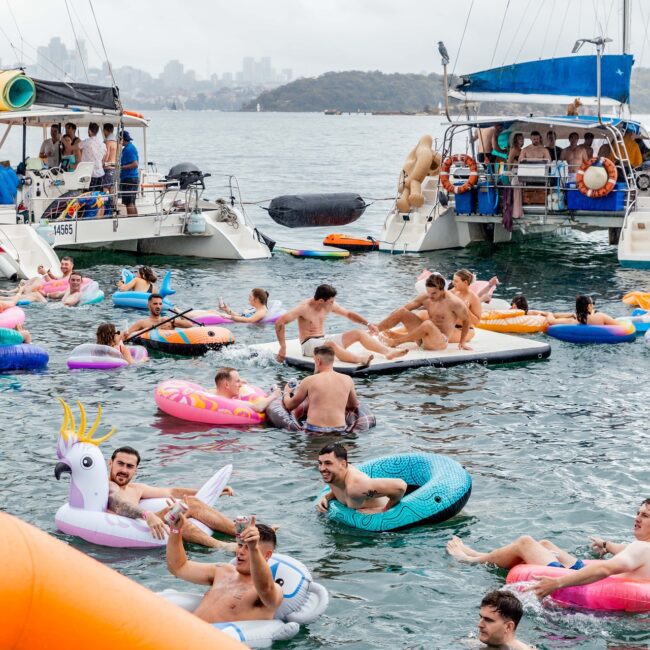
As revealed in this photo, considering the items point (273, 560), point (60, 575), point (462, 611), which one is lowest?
point (462, 611)

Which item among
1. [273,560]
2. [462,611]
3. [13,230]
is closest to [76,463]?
[273,560]

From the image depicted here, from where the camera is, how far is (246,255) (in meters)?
26.1

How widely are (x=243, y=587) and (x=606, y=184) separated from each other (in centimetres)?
1912

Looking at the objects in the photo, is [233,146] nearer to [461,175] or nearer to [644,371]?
[461,175]

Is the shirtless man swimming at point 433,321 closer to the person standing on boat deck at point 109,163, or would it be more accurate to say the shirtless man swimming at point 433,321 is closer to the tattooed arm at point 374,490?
the tattooed arm at point 374,490

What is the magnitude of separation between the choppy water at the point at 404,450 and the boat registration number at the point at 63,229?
187 centimetres

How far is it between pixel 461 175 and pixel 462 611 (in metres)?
19.4

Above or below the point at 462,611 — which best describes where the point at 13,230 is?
above

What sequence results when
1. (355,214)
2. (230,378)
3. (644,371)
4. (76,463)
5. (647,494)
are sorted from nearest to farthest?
(76,463), (647,494), (230,378), (644,371), (355,214)

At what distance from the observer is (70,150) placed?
24.4 meters

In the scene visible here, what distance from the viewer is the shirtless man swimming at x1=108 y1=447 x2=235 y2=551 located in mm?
9422

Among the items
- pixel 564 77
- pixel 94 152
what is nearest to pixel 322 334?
pixel 94 152

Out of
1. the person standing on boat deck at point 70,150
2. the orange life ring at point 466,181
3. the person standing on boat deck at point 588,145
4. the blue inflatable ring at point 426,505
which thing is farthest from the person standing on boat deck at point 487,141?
the blue inflatable ring at point 426,505

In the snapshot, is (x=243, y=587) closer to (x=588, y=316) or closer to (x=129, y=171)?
(x=588, y=316)
